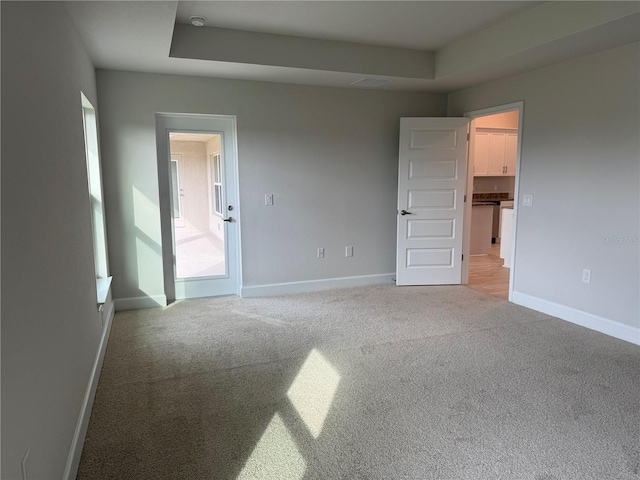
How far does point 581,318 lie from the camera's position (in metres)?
4.03

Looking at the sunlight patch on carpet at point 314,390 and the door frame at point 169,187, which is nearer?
the sunlight patch on carpet at point 314,390

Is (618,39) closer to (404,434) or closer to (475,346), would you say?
(475,346)

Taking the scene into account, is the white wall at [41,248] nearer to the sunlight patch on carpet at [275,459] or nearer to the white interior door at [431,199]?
the sunlight patch on carpet at [275,459]

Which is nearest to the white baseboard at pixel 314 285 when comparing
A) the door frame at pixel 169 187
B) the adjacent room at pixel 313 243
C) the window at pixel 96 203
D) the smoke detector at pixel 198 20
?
the adjacent room at pixel 313 243

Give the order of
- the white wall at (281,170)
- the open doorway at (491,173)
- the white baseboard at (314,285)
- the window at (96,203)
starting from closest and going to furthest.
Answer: the window at (96,203) → the white wall at (281,170) → the white baseboard at (314,285) → the open doorway at (491,173)

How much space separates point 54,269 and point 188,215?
291 cm

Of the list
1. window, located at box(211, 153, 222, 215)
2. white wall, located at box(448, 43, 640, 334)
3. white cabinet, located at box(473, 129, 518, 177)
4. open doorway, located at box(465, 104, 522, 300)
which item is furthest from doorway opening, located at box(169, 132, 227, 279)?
white cabinet, located at box(473, 129, 518, 177)

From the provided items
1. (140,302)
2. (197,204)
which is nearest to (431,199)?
(197,204)

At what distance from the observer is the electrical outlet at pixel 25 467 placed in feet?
4.51

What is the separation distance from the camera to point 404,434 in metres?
2.34

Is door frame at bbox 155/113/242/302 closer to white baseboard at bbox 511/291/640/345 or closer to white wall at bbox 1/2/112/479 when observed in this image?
white wall at bbox 1/2/112/479

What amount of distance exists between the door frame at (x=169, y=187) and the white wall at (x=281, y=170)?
9 centimetres

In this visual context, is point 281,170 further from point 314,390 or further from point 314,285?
point 314,390

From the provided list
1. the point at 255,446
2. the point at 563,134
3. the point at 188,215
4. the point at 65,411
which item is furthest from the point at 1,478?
the point at 563,134
